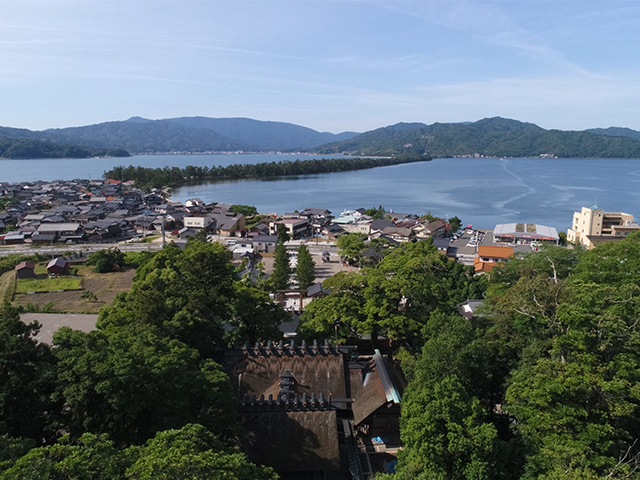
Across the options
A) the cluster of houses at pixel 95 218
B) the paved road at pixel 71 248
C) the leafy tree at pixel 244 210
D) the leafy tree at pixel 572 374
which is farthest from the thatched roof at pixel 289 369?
the leafy tree at pixel 244 210

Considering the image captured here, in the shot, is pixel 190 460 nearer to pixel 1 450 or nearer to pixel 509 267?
pixel 1 450

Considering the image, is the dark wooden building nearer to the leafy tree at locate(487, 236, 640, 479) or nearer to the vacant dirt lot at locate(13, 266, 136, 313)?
the leafy tree at locate(487, 236, 640, 479)

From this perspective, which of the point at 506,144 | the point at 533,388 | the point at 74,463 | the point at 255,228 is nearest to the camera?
the point at 74,463

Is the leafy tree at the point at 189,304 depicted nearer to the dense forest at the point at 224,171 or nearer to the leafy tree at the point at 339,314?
the leafy tree at the point at 339,314

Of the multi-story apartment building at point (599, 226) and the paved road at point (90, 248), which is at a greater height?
the multi-story apartment building at point (599, 226)

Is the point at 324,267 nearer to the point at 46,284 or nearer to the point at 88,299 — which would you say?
the point at 88,299

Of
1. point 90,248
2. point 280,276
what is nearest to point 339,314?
point 280,276

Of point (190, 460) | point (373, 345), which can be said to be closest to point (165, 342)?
point (190, 460)
